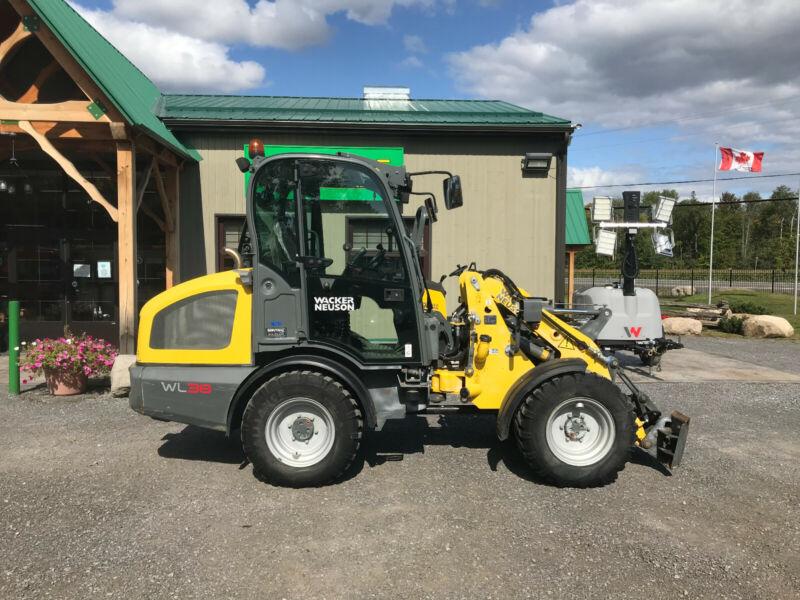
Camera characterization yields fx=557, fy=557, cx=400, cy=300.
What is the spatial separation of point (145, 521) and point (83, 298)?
24.6 ft

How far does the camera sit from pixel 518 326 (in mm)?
4480

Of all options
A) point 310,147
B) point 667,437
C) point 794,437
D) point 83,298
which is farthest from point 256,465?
point 83,298

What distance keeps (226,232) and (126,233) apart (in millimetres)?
2357

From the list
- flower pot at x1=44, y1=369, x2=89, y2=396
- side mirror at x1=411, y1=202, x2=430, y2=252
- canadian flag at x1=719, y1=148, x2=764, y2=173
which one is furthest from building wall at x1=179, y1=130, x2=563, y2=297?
canadian flag at x1=719, y1=148, x2=764, y2=173

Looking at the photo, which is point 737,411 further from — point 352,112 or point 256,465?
point 352,112

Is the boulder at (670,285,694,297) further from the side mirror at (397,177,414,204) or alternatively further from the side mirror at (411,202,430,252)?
the side mirror at (397,177,414,204)

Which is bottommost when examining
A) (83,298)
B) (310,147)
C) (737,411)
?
(737,411)

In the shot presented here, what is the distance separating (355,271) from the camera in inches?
167

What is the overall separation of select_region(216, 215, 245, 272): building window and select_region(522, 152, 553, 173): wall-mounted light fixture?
191 inches

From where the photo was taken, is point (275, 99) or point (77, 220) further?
point (275, 99)

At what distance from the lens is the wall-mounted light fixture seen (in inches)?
367

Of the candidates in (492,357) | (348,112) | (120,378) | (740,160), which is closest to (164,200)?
(120,378)

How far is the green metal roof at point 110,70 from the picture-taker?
6762 millimetres

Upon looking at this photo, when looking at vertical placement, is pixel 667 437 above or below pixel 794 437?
above
